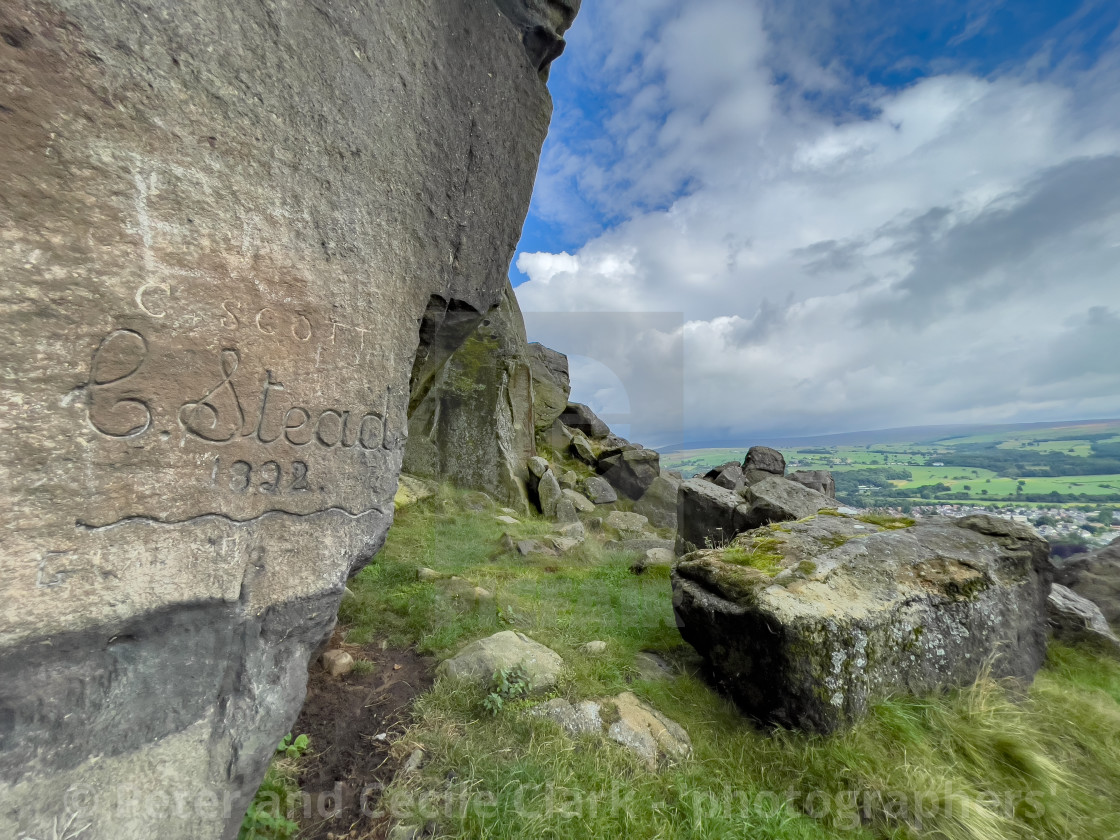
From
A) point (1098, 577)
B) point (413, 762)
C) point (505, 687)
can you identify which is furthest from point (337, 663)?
point (1098, 577)

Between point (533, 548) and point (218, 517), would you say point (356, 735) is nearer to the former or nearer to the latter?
point (218, 517)

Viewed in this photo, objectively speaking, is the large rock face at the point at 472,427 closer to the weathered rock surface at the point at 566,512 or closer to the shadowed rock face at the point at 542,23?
the weathered rock surface at the point at 566,512

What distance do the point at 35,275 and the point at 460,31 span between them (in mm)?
3022

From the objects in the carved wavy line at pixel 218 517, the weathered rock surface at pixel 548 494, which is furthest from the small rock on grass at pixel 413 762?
the weathered rock surface at pixel 548 494

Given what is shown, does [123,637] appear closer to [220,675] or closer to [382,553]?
[220,675]

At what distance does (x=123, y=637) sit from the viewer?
1896 mm

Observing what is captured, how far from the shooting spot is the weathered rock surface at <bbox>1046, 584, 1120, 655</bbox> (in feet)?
16.0

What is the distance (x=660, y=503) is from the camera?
15.9 metres

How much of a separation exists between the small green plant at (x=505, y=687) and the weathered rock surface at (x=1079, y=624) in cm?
567

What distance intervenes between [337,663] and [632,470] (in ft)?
44.9

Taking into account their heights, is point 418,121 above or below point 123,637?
above

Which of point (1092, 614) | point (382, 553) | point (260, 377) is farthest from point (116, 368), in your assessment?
point (1092, 614)

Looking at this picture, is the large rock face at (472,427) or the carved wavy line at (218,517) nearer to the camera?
the carved wavy line at (218,517)

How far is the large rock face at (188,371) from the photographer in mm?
1635
